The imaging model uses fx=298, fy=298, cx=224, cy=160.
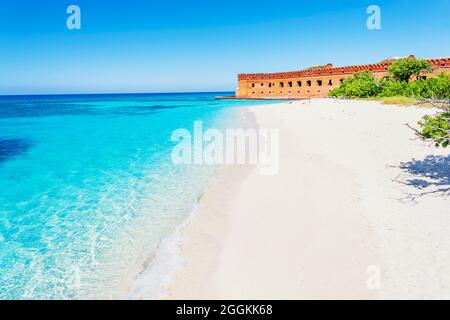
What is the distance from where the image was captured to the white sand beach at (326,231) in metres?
4.25

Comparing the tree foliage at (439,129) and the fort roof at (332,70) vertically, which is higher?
the fort roof at (332,70)

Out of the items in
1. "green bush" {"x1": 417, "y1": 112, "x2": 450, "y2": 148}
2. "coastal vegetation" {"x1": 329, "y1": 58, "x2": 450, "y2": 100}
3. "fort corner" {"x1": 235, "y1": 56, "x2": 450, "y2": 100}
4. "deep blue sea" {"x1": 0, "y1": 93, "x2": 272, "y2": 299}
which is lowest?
"deep blue sea" {"x1": 0, "y1": 93, "x2": 272, "y2": 299}

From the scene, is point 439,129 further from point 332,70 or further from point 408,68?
point 332,70

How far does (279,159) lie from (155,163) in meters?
5.18

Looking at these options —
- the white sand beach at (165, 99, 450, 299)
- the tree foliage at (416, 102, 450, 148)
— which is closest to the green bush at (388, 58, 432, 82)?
the white sand beach at (165, 99, 450, 299)

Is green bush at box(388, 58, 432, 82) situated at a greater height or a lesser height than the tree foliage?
greater

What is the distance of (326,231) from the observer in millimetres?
5645

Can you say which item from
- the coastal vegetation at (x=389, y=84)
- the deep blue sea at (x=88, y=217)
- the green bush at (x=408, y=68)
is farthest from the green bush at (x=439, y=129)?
the green bush at (x=408, y=68)

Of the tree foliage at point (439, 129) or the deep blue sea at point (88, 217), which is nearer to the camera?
the deep blue sea at point (88, 217)

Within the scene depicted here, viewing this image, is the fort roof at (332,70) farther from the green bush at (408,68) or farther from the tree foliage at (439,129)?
the tree foliage at (439,129)

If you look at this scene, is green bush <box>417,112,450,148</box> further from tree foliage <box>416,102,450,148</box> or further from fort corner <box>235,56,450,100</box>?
fort corner <box>235,56,450,100</box>

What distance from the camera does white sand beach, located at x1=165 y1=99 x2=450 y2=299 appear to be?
4250mm

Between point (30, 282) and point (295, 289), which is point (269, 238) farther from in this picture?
point (30, 282)
